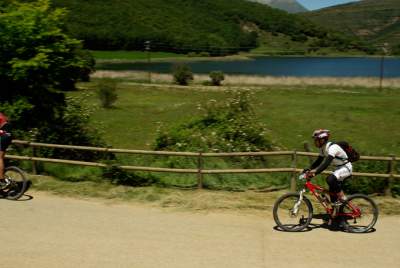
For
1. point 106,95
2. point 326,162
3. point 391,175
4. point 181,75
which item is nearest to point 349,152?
point 326,162

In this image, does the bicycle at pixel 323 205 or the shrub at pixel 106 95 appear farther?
the shrub at pixel 106 95

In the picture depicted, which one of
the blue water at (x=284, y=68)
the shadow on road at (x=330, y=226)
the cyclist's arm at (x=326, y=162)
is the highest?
the cyclist's arm at (x=326, y=162)

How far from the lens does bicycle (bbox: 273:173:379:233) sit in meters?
9.27

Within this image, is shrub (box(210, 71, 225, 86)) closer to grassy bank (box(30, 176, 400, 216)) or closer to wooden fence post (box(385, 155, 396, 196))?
grassy bank (box(30, 176, 400, 216))

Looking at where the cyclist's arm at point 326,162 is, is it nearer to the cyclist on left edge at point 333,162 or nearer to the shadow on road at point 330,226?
the cyclist on left edge at point 333,162

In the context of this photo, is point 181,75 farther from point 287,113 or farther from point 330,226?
point 330,226

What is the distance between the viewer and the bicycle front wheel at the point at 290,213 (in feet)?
30.5

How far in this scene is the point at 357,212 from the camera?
30.3ft

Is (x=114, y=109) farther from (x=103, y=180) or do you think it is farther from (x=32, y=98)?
(x=103, y=180)

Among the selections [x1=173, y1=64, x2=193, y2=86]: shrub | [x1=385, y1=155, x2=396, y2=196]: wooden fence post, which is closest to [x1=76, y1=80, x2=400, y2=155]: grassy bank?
[x1=385, y1=155, x2=396, y2=196]: wooden fence post

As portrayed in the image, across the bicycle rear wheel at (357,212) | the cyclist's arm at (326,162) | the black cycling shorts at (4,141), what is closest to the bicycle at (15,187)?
the black cycling shorts at (4,141)

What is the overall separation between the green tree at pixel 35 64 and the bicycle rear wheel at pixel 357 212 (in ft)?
25.7

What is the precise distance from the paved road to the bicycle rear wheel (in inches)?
7.2

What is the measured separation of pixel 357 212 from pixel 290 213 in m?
1.19
